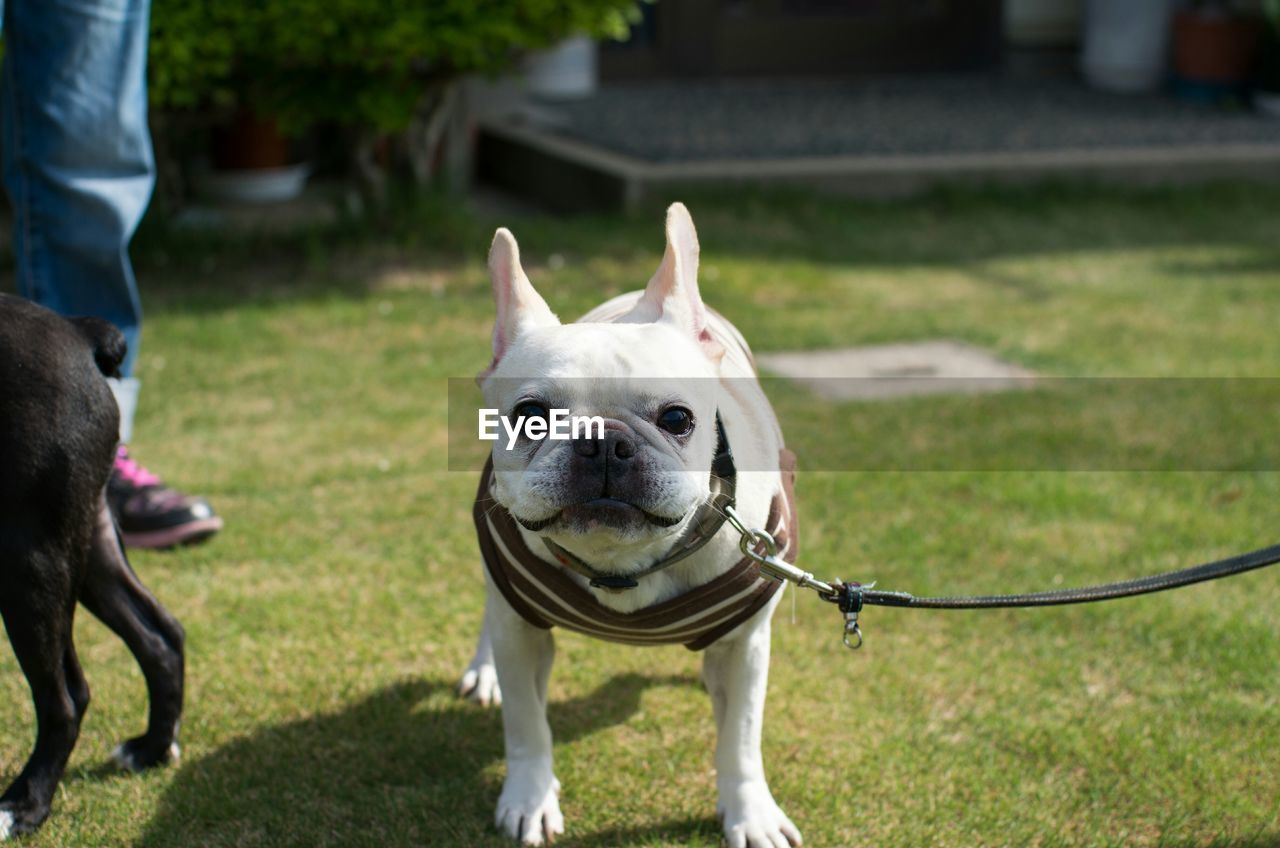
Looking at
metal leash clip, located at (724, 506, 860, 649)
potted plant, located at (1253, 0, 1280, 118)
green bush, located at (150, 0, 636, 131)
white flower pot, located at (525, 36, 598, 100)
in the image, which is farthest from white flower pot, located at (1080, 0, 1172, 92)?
metal leash clip, located at (724, 506, 860, 649)

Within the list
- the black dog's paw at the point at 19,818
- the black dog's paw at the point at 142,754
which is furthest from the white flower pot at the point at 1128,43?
the black dog's paw at the point at 19,818

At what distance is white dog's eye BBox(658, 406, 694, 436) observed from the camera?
2168 mm

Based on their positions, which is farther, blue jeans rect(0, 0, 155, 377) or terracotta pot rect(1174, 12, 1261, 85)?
terracotta pot rect(1174, 12, 1261, 85)

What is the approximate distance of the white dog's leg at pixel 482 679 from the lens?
300 centimetres

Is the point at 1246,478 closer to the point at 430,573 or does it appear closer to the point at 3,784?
the point at 430,573

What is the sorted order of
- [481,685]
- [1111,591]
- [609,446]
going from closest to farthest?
[609,446] → [1111,591] → [481,685]

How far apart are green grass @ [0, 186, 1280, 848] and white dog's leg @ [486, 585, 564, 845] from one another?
0.07m

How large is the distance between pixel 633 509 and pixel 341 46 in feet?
14.9

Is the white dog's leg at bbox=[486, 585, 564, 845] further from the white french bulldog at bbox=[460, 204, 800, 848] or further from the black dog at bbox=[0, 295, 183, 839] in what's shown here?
the black dog at bbox=[0, 295, 183, 839]

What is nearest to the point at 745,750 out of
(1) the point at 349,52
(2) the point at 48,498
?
(2) the point at 48,498

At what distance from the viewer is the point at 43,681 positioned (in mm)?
2385

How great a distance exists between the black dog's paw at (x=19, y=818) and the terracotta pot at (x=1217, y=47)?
399 inches

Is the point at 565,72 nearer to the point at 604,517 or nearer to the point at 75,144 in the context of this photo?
the point at 75,144

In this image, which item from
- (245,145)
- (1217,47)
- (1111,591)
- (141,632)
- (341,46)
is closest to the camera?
(1111,591)
